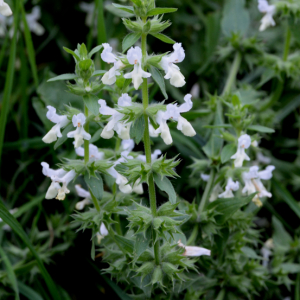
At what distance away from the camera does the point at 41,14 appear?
8.98 feet

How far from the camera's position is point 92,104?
49.9 inches

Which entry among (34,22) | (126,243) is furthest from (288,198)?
(34,22)

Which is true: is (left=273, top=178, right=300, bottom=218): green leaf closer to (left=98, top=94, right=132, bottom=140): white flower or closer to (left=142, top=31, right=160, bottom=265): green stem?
(left=142, top=31, right=160, bottom=265): green stem

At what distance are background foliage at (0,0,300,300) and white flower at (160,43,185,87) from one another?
1.38 ft

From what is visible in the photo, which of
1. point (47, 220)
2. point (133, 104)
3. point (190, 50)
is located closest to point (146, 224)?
point (133, 104)

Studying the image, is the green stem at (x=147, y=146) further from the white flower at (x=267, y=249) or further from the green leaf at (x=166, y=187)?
the white flower at (x=267, y=249)

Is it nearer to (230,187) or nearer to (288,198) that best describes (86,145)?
(230,187)

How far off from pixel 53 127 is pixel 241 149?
2.41 ft

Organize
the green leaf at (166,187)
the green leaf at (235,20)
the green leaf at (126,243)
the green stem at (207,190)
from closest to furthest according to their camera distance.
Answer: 1. the green leaf at (166,187)
2. the green leaf at (126,243)
3. the green stem at (207,190)
4. the green leaf at (235,20)

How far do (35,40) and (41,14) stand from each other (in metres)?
0.18

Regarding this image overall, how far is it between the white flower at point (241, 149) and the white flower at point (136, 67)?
1.92 ft

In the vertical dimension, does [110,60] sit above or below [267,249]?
above

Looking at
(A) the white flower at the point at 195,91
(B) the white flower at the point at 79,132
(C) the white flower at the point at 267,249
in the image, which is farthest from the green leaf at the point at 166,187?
(A) the white flower at the point at 195,91

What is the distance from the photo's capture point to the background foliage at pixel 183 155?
1742 millimetres
